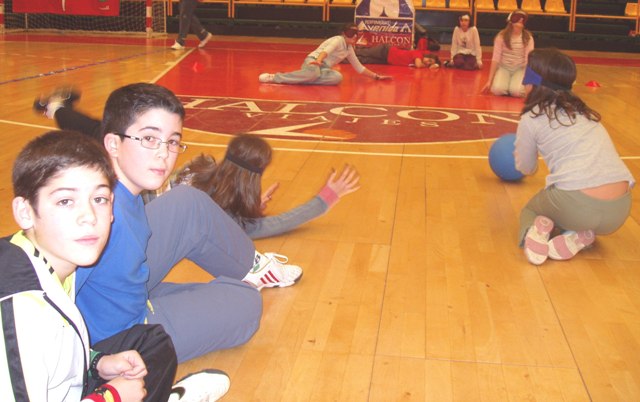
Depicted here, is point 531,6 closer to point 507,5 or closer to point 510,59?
point 507,5

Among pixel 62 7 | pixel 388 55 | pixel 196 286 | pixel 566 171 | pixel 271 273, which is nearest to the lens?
pixel 196 286

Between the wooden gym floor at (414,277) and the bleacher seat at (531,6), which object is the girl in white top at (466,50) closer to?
the wooden gym floor at (414,277)

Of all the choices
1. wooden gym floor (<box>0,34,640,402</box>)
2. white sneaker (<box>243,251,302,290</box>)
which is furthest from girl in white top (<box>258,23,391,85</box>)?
white sneaker (<box>243,251,302,290</box>)

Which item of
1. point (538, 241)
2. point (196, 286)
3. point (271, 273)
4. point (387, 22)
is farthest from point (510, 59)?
point (196, 286)

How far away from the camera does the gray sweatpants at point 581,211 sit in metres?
3.91

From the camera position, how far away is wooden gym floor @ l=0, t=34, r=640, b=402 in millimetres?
2742

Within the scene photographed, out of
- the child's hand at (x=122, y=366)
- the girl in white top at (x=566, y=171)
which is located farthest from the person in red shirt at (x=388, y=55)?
the child's hand at (x=122, y=366)

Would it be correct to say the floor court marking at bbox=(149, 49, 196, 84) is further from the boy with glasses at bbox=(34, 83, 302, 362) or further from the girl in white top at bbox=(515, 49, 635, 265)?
the boy with glasses at bbox=(34, 83, 302, 362)

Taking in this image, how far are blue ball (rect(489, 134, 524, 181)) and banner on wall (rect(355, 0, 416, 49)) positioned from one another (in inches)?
357

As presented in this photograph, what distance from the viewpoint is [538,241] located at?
388 cm

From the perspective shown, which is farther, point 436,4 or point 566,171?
point 436,4

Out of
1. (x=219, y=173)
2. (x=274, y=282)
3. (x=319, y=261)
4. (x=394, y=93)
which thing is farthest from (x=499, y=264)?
(x=394, y=93)

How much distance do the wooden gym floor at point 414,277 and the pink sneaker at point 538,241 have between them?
2.3 inches

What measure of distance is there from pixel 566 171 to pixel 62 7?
49.0ft
